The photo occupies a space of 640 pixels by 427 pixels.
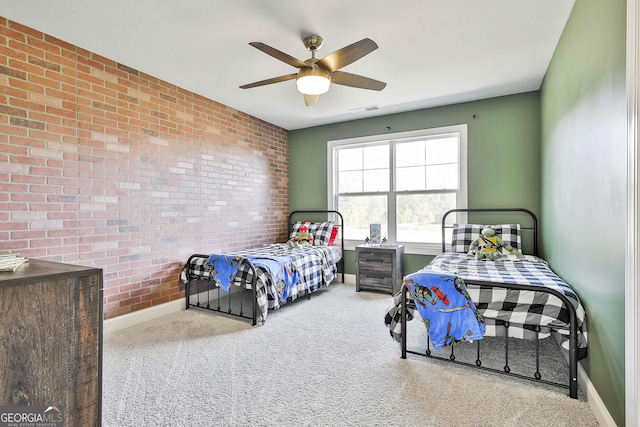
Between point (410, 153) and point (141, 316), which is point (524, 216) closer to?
point (410, 153)

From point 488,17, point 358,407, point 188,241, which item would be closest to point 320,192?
point 188,241

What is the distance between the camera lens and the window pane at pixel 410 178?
174 inches

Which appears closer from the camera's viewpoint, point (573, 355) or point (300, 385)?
point (573, 355)

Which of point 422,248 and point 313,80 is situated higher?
point 313,80

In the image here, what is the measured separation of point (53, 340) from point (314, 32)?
2489mm

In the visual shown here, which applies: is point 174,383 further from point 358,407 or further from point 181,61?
point 181,61

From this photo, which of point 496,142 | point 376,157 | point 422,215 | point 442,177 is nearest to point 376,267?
point 422,215

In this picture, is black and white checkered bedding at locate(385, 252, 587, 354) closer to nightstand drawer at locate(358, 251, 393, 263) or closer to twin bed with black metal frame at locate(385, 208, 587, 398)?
twin bed with black metal frame at locate(385, 208, 587, 398)

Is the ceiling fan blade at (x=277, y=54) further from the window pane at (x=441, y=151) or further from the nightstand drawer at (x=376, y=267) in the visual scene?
the nightstand drawer at (x=376, y=267)

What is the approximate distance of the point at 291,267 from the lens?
11.5 ft

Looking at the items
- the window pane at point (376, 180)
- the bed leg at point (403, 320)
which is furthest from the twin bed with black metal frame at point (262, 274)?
the bed leg at point (403, 320)

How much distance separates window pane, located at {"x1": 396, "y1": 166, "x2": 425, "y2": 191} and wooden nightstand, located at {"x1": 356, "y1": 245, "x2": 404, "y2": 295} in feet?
2.87

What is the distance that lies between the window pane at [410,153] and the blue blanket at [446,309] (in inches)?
103

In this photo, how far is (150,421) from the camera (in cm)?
167
